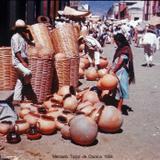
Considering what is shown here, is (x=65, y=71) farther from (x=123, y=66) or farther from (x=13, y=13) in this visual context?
(x=13, y=13)

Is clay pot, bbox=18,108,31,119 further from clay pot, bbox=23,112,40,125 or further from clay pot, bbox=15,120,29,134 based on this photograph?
clay pot, bbox=15,120,29,134

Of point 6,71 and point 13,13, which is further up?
point 13,13

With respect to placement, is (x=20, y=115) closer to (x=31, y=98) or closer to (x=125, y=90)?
(x=31, y=98)

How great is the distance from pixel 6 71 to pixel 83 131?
3487 mm

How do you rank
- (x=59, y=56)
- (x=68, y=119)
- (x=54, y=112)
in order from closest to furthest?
(x=68, y=119) < (x=54, y=112) < (x=59, y=56)

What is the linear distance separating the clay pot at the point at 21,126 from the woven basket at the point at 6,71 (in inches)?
98.3

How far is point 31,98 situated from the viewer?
10.7 m

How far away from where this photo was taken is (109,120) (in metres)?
8.84

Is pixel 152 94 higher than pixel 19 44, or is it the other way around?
pixel 19 44

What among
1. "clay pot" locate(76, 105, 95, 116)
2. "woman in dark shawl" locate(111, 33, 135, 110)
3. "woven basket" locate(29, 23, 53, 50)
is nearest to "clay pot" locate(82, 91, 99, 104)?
"woman in dark shawl" locate(111, 33, 135, 110)

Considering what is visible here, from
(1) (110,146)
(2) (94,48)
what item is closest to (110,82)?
(1) (110,146)

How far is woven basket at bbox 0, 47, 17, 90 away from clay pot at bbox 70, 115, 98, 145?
10.5 ft

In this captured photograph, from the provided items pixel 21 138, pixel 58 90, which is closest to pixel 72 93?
pixel 58 90

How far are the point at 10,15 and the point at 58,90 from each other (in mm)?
7513
